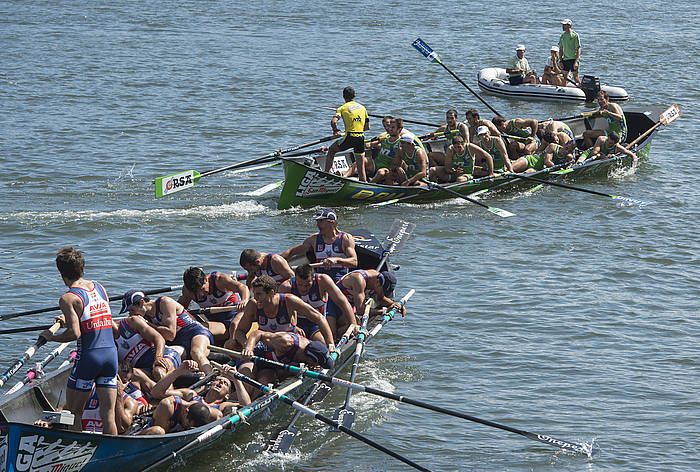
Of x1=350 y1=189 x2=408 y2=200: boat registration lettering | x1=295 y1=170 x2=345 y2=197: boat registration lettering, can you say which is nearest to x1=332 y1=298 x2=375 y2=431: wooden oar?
x1=295 y1=170 x2=345 y2=197: boat registration lettering

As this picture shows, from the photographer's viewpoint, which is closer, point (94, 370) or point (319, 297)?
point (94, 370)

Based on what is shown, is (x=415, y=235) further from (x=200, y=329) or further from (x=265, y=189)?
(x=200, y=329)

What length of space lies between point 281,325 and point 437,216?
8643 mm

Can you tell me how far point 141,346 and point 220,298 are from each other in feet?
5.48

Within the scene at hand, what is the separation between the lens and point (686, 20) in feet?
151

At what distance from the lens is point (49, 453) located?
968 cm

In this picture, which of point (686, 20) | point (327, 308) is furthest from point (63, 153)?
point (686, 20)

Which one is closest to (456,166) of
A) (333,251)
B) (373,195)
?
(373,195)

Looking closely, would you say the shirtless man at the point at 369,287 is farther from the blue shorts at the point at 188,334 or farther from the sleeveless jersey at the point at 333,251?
the blue shorts at the point at 188,334

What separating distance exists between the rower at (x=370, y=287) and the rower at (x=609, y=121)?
34.4ft

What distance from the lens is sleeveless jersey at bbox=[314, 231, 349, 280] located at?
14.4m

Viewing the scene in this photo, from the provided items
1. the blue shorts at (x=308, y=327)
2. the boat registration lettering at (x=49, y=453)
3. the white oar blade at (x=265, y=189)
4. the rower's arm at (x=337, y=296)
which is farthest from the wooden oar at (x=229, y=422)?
the white oar blade at (x=265, y=189)

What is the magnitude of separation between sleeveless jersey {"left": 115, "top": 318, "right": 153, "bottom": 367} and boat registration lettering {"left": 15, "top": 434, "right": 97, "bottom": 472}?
2088 mm

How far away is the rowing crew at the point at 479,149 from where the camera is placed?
803 inches
